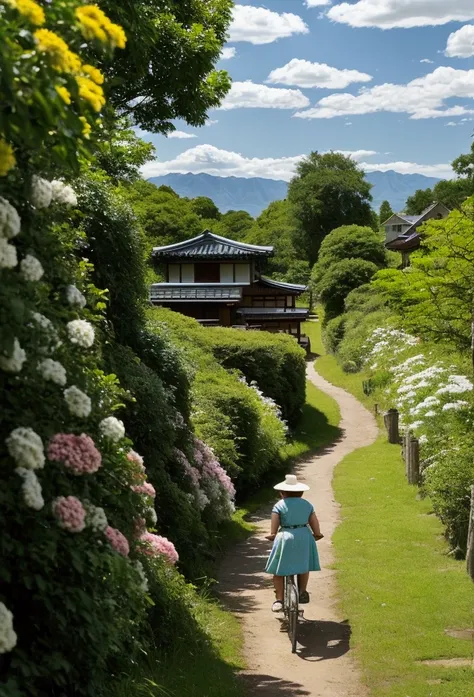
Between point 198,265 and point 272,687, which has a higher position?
point 198,265

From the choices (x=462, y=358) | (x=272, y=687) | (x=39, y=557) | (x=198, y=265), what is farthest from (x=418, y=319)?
(x=198, y=265)

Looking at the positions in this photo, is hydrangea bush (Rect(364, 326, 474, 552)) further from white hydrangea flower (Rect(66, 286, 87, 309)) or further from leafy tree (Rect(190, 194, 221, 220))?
leafy tree (Rect(190, 194, 221, 220))

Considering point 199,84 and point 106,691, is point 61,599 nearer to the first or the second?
point 106,691

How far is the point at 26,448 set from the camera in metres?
A: 4.66

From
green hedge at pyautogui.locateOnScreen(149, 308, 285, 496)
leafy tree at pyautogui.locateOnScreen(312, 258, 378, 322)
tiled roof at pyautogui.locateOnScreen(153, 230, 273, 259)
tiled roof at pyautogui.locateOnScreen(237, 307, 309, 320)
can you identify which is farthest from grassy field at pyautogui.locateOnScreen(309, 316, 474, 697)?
leafy tree at pyautogui.locateOnScreen(312, 258, 378, 322)

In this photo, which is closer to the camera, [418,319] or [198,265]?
[418,319]

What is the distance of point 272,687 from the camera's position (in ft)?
27.7

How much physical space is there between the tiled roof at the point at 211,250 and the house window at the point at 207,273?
29.2 inches

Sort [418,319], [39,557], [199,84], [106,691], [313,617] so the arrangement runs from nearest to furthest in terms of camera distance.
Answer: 1. [39,557]
2. [106,691]
3. [313,617]
4. [199,84]
5. [418,319]

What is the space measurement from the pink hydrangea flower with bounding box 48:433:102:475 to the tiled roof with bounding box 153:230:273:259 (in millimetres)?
41321

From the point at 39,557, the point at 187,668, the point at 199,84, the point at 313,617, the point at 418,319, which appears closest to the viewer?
the point at 39,557

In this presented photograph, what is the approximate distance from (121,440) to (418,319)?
1719 centimetres

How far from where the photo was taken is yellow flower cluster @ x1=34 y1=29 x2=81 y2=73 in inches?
141

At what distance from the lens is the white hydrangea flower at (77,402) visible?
17.5ft
